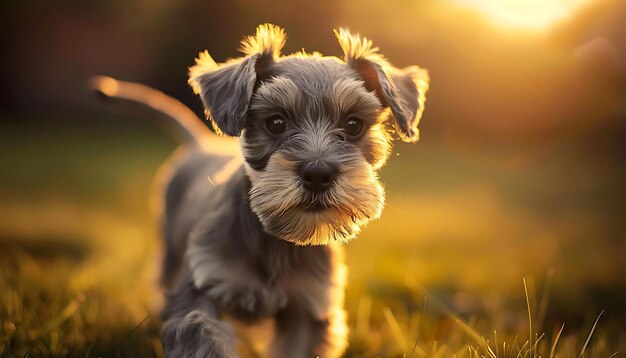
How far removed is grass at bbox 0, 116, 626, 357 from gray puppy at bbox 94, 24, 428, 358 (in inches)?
17.8

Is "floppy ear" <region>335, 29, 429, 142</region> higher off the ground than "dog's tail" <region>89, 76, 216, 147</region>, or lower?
higher

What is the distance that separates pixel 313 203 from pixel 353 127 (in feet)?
2.19

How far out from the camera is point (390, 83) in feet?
12.6

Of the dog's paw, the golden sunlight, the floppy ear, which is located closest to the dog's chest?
the dog's paw

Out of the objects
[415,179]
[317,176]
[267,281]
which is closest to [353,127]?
[317,176]

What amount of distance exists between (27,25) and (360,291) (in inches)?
432

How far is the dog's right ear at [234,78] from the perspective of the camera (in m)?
3.56

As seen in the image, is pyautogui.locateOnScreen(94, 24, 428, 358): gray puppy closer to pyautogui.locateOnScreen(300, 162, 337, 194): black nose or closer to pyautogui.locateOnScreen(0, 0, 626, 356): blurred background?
pyautogui.locateOnScreen(300, 162, 337, 194): black nose

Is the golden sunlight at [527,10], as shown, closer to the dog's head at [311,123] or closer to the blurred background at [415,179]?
the blurred background at [415,179]

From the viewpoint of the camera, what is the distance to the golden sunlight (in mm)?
4153

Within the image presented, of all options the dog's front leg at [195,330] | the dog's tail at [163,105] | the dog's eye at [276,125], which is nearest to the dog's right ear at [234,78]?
the dog's eye at [276,125]

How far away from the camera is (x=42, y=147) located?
50.4 ft

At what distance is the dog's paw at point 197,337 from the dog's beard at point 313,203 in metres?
0.57

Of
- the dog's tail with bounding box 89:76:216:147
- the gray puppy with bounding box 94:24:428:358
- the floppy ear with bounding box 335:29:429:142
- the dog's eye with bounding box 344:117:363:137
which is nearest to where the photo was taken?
the gray puppy with bounding box 94:24:428:358
